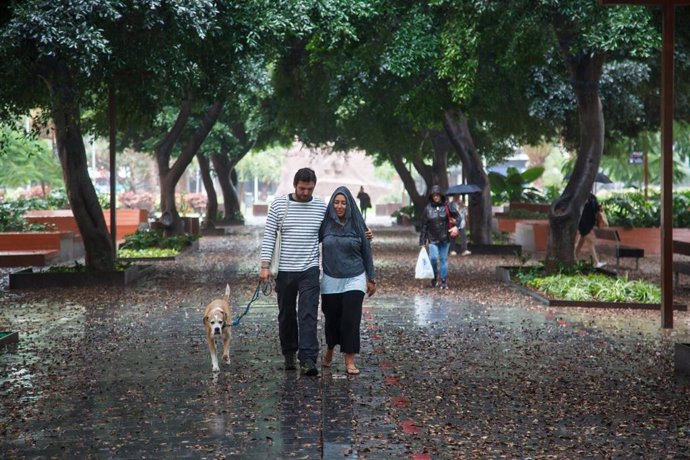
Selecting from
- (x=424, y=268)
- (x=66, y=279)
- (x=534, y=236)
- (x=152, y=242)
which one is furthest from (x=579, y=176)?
(x=152, y=242)

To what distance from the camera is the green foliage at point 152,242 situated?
1166 inches

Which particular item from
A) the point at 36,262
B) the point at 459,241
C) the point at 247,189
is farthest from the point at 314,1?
the point at 247,189

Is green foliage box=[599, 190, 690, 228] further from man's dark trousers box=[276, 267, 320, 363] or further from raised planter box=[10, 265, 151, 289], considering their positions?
man's dark trousers box=[276, 267, 320, 363]

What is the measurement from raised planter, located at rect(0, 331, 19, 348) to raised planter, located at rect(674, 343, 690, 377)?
6.50 metres

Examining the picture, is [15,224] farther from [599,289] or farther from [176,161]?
[599,289]

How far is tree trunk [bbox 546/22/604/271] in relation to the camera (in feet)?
66.2

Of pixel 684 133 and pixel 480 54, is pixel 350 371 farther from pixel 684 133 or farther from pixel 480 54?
pixel 684 133

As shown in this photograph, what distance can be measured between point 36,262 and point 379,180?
7739cm

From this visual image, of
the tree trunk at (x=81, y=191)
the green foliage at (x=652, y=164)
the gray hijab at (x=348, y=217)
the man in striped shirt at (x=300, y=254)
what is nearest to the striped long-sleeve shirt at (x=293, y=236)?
the man in striped shirt at (x=300, y=254)

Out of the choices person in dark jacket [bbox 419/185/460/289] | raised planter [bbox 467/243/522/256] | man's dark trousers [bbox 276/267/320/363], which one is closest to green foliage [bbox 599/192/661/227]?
raised planter [bbox 467/243/522/256]

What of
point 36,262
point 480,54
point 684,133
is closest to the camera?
point 480,54

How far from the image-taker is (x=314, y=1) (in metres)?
21.7

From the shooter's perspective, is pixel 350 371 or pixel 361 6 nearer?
pixel 350 371

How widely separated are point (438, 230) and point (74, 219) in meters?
12.6
